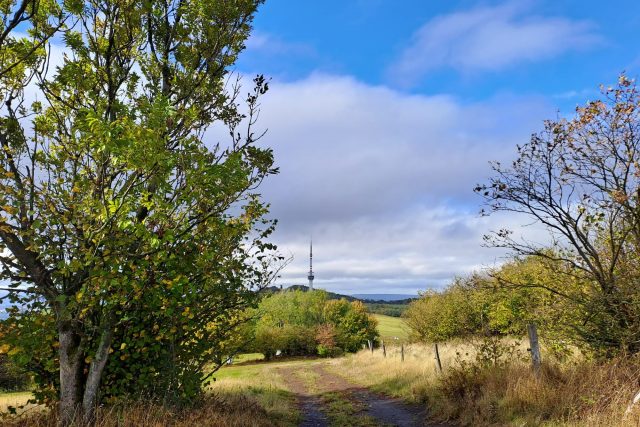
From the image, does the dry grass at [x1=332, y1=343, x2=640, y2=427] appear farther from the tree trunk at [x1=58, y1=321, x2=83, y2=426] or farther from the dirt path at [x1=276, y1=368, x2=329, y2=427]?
the tree trunk at [x1=58, y1=321, x2=83, y2=426]

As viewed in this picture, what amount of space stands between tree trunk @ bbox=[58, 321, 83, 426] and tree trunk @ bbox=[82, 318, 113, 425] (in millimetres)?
195

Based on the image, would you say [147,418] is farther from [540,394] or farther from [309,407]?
[309,407]

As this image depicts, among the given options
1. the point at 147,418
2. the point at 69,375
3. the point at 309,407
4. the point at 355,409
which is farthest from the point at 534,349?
the point at 69,375

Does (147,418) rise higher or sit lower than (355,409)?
higher

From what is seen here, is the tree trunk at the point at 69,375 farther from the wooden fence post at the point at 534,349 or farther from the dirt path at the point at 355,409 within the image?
the wooden fence post at the point at 534,349

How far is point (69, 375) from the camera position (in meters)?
7.71

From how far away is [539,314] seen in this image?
35.3ft

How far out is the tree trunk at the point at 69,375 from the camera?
7.54 metres

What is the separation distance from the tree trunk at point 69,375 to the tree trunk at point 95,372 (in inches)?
7.7

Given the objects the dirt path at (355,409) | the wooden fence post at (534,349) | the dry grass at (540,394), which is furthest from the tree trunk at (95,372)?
the wooden fence post at (534,349)

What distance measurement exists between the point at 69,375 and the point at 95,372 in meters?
0.53

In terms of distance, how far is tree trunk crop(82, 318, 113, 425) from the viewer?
24.9 feet

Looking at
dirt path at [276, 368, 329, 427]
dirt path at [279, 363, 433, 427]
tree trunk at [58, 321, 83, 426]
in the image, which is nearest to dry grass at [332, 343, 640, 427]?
dirt path at [279, 363, 433, 427]

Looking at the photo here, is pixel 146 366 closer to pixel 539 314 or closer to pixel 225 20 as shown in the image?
pixel 225 20
